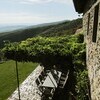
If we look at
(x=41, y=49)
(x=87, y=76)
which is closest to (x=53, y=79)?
(x=41, y=49)

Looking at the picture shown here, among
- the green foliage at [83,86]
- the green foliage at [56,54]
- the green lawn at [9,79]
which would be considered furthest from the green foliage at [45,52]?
the green lawn at [9,79]

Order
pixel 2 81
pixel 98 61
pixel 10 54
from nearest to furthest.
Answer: pixel 98 61 → pixel 10 54 → pixel 2 81

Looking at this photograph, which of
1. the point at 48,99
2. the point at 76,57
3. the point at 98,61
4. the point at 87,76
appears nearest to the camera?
the point at 98,61

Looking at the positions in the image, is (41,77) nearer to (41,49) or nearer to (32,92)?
(32,92)

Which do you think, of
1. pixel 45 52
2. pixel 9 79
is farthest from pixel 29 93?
pixel 9 79

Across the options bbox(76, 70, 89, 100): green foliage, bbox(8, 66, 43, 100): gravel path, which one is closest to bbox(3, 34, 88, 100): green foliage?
bbox(76, 70, 89, 100): green foliage

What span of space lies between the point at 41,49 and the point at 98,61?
616 cm

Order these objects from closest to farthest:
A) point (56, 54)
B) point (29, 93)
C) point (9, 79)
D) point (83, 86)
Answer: point (83, 86)
point (56, 54)
point (29, 93)
point (9, 79)

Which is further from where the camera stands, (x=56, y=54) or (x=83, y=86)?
(x=56, y=54)

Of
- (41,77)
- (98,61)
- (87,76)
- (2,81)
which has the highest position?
(98,61)

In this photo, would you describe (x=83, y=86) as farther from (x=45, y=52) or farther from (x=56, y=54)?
(x=45, y=52)

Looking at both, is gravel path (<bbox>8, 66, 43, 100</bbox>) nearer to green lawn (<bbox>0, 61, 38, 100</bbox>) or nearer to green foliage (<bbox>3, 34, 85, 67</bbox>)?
green lawn (<bbox>0, 61, 38, 100</bbox>)

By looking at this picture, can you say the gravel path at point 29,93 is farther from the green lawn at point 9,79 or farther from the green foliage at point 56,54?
the green foliage at point 56,54

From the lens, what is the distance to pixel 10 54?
13570mm
